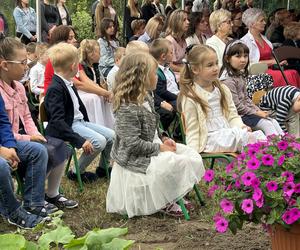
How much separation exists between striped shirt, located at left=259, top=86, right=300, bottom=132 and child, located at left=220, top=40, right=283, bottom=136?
10.3 inches

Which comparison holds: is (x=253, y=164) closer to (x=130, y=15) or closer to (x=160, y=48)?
(x=160, y=48)

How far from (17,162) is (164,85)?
279 cm

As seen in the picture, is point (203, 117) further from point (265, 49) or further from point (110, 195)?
point (265, 49)

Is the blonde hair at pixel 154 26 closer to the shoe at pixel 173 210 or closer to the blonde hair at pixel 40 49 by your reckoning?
the blonde hair at pixel 40 49

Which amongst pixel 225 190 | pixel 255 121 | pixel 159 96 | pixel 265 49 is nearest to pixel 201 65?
pixel 255 121

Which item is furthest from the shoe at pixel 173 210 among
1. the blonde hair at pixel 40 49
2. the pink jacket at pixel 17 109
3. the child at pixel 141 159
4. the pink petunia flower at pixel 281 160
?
the blonde hair at pixel 40 49

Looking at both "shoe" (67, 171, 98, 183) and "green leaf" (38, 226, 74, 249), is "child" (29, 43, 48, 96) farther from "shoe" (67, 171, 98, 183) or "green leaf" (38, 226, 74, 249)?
"green leaf" (38, 226, 74, 249)

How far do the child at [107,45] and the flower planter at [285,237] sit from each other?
5378mm

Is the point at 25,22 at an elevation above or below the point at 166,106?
above

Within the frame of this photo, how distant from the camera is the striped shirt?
6.54 m

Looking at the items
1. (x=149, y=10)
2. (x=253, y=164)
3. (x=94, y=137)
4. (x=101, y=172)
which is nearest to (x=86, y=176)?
(x=101, y=172)

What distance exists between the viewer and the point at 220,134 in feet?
17.5

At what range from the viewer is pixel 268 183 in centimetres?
337

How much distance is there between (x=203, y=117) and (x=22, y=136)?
1.50 m
